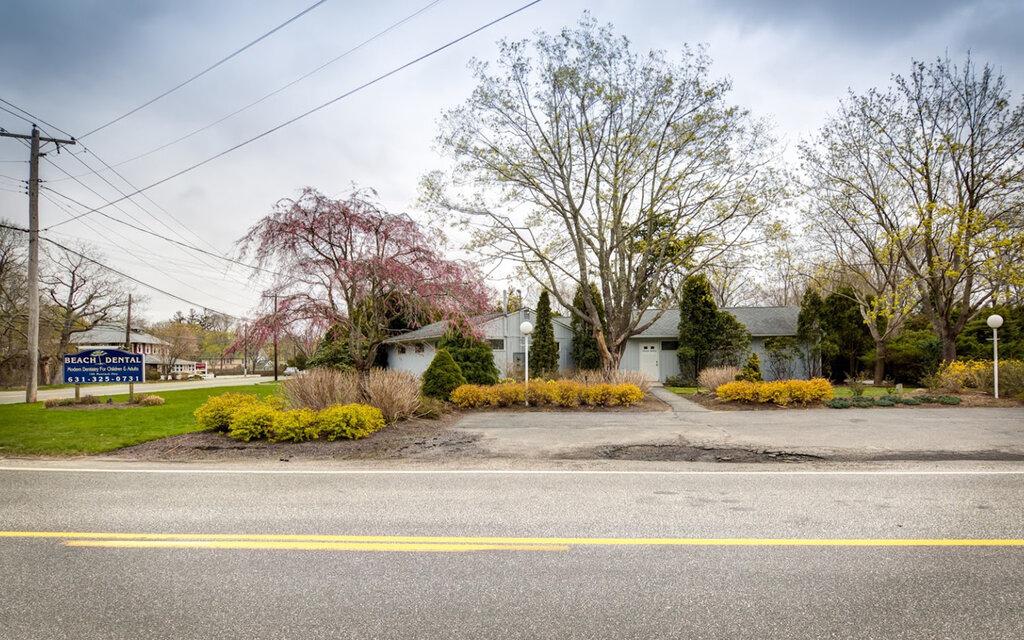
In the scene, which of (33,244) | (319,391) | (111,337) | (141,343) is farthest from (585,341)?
(141,343)

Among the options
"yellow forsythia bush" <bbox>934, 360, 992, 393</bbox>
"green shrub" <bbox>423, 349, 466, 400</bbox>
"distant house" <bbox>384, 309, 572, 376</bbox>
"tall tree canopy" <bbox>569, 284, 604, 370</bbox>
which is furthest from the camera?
"tall tree canopy" <bbox>569, 284, 604, 370</bbox>

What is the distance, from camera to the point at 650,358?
28.2 m

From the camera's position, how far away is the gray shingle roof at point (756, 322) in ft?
90.3

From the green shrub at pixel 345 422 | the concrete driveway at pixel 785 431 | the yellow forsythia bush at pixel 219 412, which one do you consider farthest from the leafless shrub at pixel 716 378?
the yellow forsythia bush at pixel 219 412

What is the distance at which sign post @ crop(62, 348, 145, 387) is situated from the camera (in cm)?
1680

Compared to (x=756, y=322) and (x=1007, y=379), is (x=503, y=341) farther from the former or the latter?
(x=1007, y=379)

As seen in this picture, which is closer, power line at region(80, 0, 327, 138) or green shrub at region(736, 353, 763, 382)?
power line at region(80, 0, 327, 138)

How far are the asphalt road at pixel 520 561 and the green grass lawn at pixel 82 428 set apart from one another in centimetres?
376

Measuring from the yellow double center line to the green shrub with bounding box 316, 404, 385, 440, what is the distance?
507 cm

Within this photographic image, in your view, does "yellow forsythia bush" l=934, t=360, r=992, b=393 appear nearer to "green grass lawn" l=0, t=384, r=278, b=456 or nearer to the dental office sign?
"green grass lawn" l=0, t=384, r=278, b=456

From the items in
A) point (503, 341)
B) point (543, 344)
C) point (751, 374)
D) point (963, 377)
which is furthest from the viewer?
point (503, 341)

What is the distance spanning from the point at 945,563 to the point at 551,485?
3.54 m

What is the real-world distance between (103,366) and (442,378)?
11670 mm

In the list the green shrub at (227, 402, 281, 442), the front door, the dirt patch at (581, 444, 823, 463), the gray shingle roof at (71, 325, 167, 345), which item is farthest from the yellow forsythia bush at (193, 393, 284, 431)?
the gray shingle roof at (71, 325, 167, 345)
